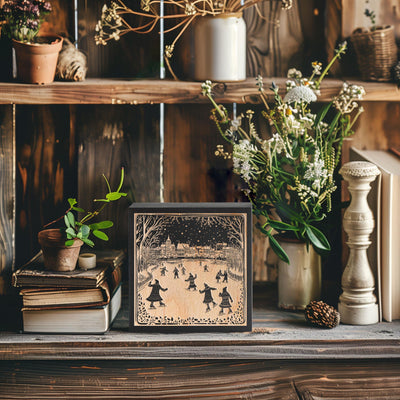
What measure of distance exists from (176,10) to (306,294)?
2.62 ft

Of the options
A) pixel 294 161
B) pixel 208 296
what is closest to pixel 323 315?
pixel 208 296

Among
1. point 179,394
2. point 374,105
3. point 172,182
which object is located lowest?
point 179,394

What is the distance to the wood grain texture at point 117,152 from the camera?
1.59m

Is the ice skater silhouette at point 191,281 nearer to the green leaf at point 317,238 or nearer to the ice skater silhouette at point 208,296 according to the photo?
the ice skater silhouette at point 208,296

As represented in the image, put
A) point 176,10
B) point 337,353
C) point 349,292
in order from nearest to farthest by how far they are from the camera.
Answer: point 337,353
point 349,292
point 176,10

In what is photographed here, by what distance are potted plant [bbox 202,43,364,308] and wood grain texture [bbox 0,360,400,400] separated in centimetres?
21

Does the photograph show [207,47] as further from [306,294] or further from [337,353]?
[337,353]

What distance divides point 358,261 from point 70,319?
2.19 ft

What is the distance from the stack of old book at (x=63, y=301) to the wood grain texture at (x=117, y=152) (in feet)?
1.07

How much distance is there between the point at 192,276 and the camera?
1326 mm

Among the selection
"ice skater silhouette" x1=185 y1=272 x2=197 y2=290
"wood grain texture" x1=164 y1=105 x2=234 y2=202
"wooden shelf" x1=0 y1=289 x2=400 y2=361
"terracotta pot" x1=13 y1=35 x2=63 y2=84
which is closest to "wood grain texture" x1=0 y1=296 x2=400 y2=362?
"wooden shelf" x1=0 y1=289 x2=400 y2=361

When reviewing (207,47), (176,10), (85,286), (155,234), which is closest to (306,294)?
(155,234)

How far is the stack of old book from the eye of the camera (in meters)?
1.30

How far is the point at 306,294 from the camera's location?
4.77 feet
